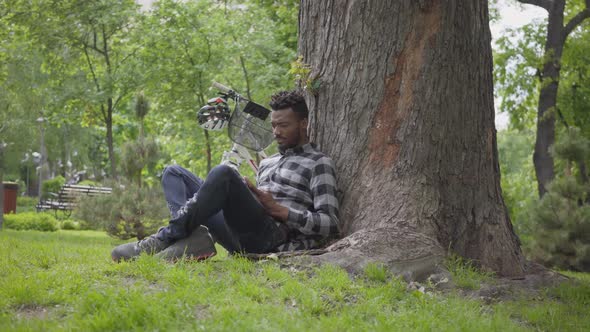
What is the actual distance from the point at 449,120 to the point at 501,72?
16.9 meters

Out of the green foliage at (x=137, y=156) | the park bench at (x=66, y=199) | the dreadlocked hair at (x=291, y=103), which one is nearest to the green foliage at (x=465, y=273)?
the dreadlocked hair at (x=291, y=103)

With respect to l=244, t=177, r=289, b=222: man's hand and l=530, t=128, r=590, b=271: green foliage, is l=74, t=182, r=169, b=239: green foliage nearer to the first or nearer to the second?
l=530, t=128, r=590, b=271: green foliage

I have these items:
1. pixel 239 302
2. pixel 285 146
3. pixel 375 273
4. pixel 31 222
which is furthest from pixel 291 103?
pixel 31 222

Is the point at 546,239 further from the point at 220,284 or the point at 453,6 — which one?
the point at 220,284

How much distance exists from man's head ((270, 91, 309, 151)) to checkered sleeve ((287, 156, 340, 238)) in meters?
0.33

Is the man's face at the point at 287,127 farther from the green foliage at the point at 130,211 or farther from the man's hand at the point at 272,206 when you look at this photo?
the green foliage at the point at 130,211

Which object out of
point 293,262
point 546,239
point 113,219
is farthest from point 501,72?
point 293,262

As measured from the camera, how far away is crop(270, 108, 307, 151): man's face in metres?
5.59

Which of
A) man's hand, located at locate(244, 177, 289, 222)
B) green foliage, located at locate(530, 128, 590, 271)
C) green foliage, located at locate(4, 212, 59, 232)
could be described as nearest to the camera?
man's hand, located at locate(244, 177, 289, 222)

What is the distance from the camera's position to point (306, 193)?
5.44 metres

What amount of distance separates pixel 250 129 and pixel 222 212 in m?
1.56

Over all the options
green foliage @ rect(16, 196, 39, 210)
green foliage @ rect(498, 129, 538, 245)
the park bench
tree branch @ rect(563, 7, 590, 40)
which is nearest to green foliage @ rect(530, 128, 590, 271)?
green foliage @ rect(498, 129, 538, 245)

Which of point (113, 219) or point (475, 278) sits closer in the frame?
point (475, 278)

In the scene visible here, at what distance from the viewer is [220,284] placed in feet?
14.2
